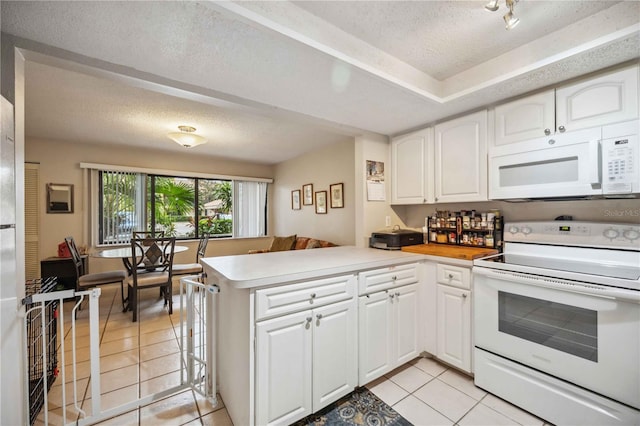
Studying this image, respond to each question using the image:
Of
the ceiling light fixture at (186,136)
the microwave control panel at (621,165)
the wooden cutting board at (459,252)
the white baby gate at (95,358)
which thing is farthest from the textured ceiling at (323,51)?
the white baby gate at (95,358)

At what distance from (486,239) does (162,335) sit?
325 centimetres

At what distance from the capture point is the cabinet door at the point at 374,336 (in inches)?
71.5

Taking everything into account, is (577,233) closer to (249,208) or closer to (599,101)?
(599,101)

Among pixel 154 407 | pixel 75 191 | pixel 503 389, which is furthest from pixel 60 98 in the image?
pixel 503 389

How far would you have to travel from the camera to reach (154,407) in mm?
1736

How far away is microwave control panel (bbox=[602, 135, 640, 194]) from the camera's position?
150 cm

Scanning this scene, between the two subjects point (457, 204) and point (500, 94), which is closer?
point (500, 94)

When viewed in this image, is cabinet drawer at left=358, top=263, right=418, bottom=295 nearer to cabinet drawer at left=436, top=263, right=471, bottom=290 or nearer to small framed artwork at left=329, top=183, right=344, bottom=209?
cabinet drawer at left=436, top=263, right=471, bottom=290

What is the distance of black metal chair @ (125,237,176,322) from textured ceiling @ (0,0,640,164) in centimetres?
171

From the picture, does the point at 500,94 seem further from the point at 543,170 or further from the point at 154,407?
the point at 154,407

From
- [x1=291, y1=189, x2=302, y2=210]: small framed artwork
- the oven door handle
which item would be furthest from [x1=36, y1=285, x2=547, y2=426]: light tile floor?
[x1=291, y1=189, x2=302, y2=210]: small framed artwork

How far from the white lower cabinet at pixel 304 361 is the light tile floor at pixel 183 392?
41 centimetres

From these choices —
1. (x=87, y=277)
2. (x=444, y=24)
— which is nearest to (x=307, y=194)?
(x=87, y=277)

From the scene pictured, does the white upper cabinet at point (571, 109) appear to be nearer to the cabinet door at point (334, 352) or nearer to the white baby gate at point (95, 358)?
the cabinet door at point (334, 352)
